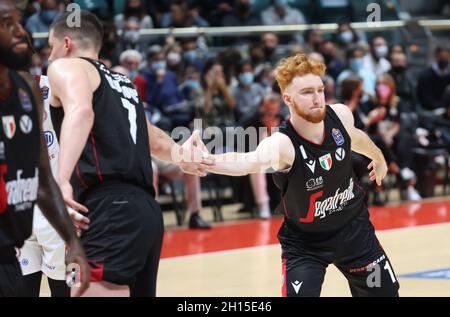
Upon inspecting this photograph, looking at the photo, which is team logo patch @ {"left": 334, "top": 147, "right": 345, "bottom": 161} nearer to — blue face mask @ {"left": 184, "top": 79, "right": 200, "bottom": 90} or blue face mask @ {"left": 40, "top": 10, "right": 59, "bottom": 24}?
blue face mask @ {"left": 184, "top": 79, "right": 200, "bottom": 90}

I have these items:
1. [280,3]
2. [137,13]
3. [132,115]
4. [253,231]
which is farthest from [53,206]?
[280,3]

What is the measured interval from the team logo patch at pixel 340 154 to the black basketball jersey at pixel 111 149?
4.22 feet

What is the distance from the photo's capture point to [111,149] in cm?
453

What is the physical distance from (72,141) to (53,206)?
19.9 inches

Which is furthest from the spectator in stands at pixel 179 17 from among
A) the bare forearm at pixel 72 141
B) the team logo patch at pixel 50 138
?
the bare forearm at pixel 72 141

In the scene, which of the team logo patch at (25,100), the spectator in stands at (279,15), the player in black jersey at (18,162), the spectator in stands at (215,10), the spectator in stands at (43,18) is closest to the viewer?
the player in black jersey at (18,162)

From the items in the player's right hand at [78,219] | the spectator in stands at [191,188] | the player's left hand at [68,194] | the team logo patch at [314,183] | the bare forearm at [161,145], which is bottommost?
the spectator in stands at [191,188]

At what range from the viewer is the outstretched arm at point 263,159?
534 centimetres

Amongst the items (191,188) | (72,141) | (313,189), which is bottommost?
(191,188)

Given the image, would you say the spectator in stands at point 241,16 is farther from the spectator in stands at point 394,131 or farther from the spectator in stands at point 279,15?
the spectator in stands at point 394,131

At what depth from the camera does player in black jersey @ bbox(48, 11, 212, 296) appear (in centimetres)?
444

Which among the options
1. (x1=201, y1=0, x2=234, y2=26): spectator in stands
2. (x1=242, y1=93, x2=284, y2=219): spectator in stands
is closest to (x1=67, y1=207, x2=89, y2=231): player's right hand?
(x1=242, y1=93, x2=284, y2=219): spectator in stands

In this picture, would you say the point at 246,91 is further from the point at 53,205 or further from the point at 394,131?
the point at 53,205

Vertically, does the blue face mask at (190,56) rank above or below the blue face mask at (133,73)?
above
